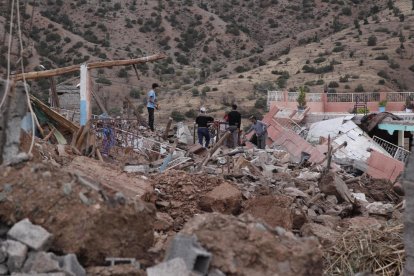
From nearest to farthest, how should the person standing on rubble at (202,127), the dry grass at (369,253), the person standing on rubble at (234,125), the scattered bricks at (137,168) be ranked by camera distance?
1. the dry grass at (369,253)
2. the scattered bricks at (137,168)
3. the person standing on rubble at (202,127)
4. the person standing on rubble at (234,125)

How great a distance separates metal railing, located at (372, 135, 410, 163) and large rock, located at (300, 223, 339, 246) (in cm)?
1018

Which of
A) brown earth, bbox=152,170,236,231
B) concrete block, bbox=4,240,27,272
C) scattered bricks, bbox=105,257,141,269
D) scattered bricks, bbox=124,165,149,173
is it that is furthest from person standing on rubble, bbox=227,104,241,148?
concrete block, bbox=4,240,27,272

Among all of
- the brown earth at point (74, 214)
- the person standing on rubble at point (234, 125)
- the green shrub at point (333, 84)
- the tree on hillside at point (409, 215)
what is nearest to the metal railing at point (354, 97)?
the green shrub at point (333, 84)

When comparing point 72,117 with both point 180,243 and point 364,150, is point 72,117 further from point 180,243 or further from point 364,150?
point 180,243

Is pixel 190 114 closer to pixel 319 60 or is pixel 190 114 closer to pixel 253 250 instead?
pixel 319 60

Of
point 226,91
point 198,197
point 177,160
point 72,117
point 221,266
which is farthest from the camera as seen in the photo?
point 226,91

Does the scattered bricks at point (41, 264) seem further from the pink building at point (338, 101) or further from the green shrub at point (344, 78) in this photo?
the green shrub at point (344, 78)

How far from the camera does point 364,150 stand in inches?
645

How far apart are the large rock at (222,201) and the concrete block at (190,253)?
317cm

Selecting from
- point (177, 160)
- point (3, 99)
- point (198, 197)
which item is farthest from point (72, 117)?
point (3, 99)

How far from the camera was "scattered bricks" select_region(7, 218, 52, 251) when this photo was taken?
4.00 metres

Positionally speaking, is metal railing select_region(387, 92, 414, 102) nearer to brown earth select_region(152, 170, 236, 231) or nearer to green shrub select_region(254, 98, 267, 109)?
green shrub select_region(254, 98, 267, 109)

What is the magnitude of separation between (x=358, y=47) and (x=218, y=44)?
1313cm

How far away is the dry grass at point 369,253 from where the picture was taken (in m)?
5.78
